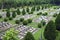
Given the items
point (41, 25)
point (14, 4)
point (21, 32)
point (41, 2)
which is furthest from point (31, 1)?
point (21, 32)

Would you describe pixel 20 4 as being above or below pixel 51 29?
below

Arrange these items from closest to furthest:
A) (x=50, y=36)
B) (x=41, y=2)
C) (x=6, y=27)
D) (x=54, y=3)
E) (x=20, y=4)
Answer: (x=50, y=36), (x=6, y=27), (x=20, y=4), (x=41, y=2), (x=54, y=3)

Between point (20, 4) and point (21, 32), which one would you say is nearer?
point (21, 32)

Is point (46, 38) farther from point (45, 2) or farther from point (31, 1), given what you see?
point (45, 2)

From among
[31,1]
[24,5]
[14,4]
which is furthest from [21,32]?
[31,1]

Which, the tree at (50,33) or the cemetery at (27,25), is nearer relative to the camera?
the cemetery at (27,25)

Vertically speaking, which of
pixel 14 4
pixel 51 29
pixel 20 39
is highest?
pixel 51 29

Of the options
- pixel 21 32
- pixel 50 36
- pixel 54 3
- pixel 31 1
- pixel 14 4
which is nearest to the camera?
pixel 50 36

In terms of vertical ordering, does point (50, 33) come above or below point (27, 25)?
above

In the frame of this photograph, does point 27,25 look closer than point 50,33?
No

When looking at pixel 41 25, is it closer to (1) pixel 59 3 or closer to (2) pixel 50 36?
(2) pixel 50 36

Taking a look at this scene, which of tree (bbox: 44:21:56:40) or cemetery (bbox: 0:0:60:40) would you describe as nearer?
cemetery (bbox: 0:0:60:40)
